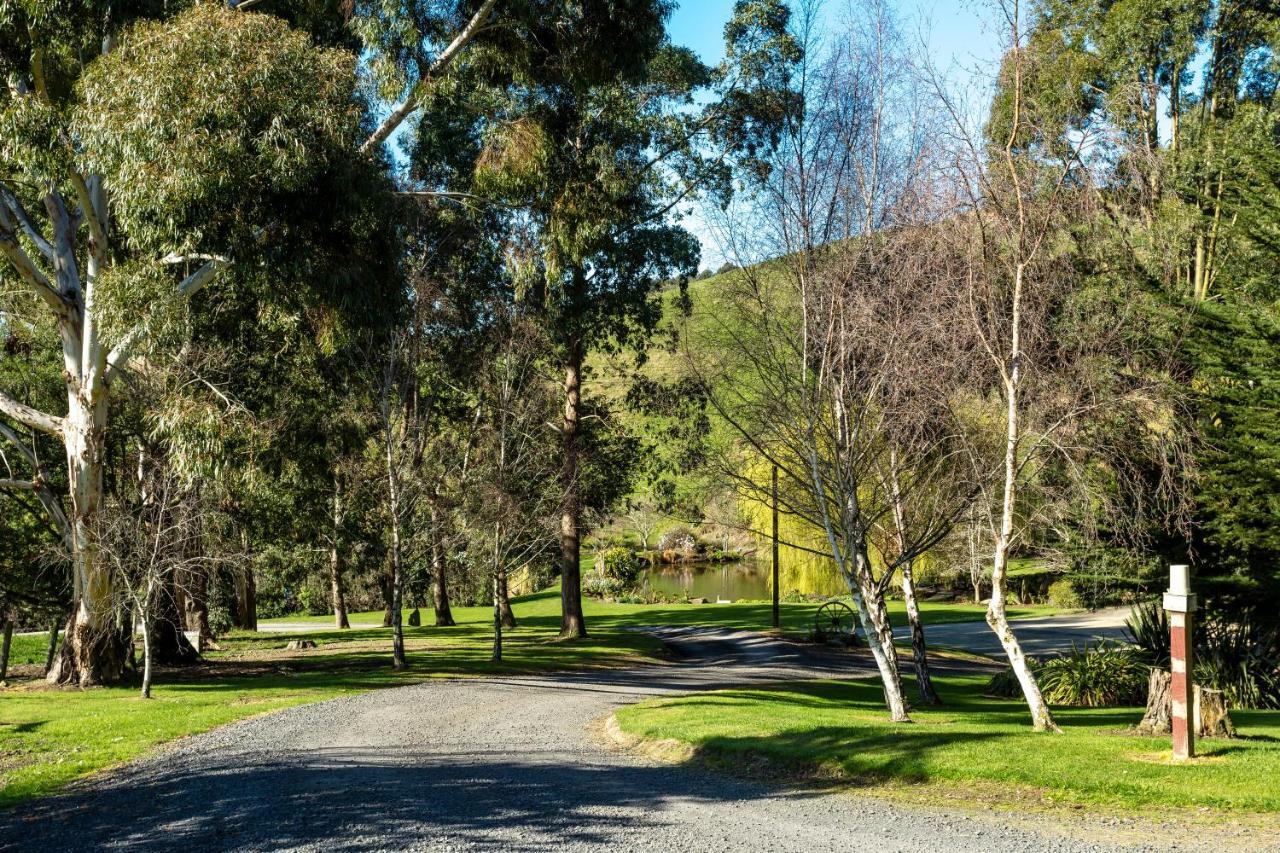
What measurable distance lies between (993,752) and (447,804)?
4.82 metres

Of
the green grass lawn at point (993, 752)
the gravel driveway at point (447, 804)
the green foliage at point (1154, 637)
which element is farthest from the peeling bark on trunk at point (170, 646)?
the green foliage at point (1154, 637)

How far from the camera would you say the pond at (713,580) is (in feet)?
163

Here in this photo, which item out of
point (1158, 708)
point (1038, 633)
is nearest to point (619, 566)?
point (1038, 633)

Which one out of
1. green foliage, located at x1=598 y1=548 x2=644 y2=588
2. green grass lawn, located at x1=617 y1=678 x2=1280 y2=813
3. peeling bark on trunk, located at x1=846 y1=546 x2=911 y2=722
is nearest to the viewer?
green grass lawn, located at x1=617 y1=678 x2=1280 y2=813

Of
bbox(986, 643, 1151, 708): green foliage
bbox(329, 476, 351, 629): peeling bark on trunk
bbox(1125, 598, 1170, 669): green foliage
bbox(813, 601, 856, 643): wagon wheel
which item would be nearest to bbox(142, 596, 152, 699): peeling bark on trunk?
bbox(329, 476, 351, 629): peeling bark on trunk

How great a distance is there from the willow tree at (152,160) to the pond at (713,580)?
3114 centimetres

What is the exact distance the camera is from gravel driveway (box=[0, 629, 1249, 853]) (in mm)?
7055

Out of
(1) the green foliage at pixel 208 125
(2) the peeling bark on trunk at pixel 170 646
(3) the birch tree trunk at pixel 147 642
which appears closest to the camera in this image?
(1) the green foliage at pixel 208 125

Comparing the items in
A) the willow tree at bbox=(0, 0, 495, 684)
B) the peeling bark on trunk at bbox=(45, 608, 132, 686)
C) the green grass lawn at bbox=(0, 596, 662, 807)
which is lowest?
the green grass lawn at bbox=(0, 596, 662, 807)

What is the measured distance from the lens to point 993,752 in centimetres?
909

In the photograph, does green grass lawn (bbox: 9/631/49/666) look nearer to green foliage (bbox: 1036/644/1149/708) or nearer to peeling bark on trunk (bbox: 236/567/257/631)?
peeling bark on trunk (bbox: 236/567/257/631)

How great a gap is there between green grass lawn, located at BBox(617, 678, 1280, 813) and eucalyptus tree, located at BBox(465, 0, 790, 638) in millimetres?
8728

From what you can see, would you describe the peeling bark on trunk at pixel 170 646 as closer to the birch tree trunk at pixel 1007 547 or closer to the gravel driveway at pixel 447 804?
the gravel driveway at pixel 447 804

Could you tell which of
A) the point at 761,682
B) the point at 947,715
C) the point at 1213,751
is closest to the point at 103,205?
the point at 761,682
